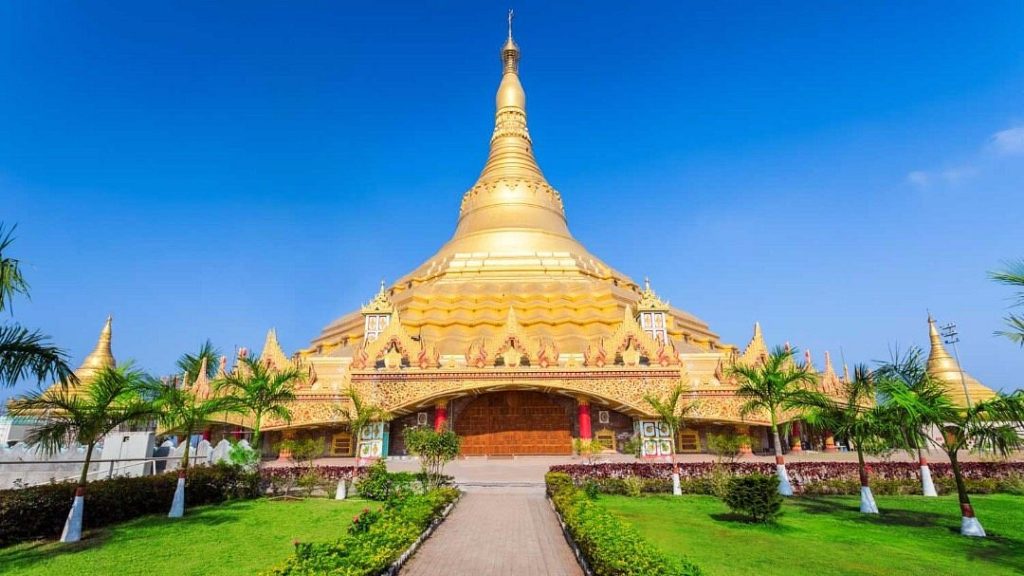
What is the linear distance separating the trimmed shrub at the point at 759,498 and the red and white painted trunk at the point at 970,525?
346 centimetres

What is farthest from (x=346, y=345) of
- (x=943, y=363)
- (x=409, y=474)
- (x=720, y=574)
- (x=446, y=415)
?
(x=943, y=363)

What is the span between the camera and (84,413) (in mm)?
12180

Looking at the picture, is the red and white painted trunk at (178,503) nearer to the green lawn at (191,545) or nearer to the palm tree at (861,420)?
the green lawn at (191,545)

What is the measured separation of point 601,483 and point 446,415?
1061 centimetres

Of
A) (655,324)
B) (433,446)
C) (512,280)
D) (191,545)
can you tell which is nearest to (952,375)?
(655,324)

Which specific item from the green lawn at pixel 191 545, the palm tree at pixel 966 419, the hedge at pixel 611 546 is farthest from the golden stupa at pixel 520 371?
the hedge at pixel 611 546

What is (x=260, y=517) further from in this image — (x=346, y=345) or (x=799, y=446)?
(x=799, y=446)

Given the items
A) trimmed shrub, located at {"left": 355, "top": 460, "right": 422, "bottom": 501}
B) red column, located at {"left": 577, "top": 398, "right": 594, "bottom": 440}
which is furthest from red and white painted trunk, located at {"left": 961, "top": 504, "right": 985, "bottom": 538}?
red column, located at {"left": 577, "top": 398, "right": 594, "bottom": 440}

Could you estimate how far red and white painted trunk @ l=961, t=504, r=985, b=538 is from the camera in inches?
442

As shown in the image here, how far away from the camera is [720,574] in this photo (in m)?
8.51

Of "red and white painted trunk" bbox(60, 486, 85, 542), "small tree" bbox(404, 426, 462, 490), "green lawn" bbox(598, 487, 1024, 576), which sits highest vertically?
"small tree" bbox(404, 426, 462, 490)

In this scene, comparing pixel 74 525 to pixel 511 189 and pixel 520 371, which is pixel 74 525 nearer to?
pixel 520 371

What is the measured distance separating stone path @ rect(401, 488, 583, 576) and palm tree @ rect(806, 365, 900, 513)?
26.6 feet

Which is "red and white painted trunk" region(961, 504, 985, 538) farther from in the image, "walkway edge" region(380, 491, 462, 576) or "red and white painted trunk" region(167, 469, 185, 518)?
"red and white painted trunk" region(167, 469, 185, 518)
